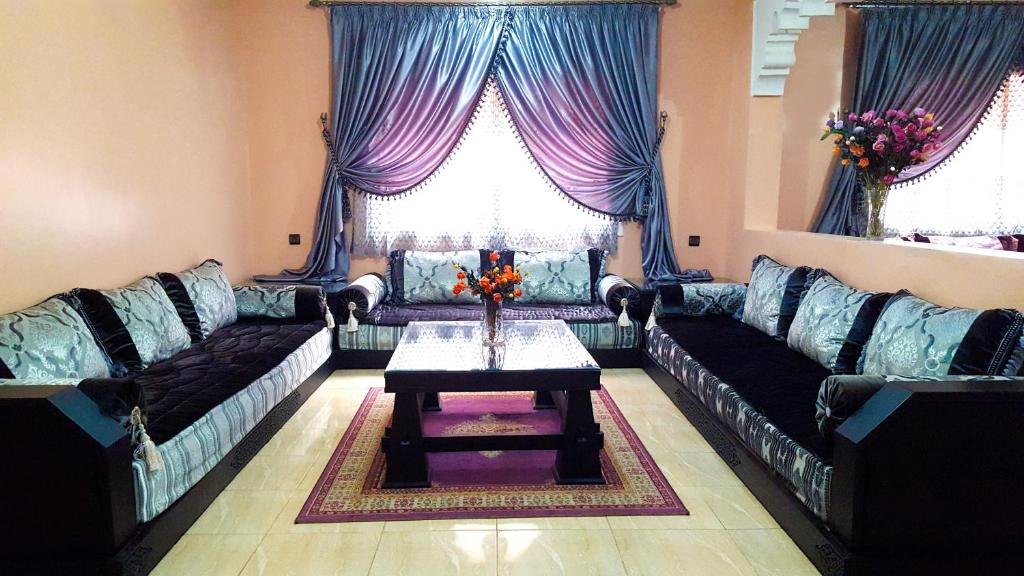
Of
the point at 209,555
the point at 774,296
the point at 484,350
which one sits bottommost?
the point at 209,555

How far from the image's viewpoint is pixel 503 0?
16.3ft

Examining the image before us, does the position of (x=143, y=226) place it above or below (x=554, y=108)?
below

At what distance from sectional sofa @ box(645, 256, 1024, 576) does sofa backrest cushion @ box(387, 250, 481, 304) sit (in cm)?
242

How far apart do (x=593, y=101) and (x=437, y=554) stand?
153 inches

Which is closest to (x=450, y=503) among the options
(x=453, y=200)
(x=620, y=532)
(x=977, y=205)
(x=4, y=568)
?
(x=620, y=532)

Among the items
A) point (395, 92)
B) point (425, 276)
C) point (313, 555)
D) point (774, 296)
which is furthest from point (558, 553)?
point (395, 92)

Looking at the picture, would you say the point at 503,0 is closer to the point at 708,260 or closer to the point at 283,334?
the point at 708,260

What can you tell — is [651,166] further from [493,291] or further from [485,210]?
[493,291]

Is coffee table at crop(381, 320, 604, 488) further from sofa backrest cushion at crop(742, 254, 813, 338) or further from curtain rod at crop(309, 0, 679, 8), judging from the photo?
curtain rod at crop(309, 0, 679, 8)

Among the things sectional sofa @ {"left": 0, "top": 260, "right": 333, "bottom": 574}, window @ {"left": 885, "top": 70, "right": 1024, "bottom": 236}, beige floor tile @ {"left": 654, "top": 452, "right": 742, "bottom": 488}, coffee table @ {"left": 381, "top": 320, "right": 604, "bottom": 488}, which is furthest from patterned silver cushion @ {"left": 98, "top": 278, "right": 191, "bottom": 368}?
window @ {"left": 885, "top": 70, "right": 1024, "bottom": 236}

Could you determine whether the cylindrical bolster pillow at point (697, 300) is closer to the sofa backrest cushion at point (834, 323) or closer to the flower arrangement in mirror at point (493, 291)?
the sofa backrest cushion at point (834, 323)

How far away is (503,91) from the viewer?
510 cm

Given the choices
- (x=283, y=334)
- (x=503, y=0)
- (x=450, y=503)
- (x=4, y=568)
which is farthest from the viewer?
(x=503, y=0)

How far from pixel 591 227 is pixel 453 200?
1.16 metres
